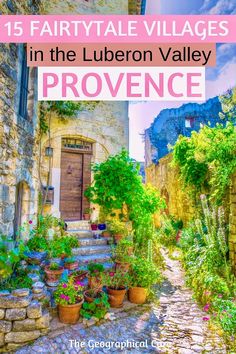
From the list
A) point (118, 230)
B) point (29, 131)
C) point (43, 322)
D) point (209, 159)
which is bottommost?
point (43, 322)

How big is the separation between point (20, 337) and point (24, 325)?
0.41 feet

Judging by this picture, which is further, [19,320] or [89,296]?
[89,296]

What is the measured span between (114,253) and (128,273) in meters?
0.65

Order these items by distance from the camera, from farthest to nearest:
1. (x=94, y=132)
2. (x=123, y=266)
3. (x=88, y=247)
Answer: (x=94, y=132) < (x=88, y=247) < (x=123, y=266)

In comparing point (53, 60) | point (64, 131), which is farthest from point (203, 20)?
point (64, 131)

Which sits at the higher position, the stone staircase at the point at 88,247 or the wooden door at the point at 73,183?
the wooden door at the point at 73,183

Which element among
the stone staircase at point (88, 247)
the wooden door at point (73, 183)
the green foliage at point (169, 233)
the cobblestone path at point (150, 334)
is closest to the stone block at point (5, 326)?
the cobblestone path at point (150, 334)

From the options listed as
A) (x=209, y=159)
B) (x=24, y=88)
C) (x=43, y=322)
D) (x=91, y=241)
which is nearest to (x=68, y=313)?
(x=43, y=322)

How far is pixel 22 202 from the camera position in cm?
490

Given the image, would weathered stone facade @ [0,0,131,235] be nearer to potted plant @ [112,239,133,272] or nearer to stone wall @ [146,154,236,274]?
potted plant @ [112,239,133,272]

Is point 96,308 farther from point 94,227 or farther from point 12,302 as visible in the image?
point 94,227

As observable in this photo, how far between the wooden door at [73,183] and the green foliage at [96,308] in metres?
3.37

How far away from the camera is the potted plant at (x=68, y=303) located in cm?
339

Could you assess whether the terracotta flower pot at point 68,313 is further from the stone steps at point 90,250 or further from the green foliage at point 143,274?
the stone steps at point 90,250
